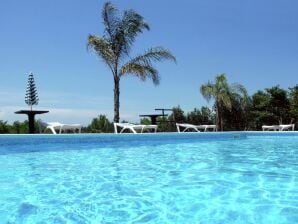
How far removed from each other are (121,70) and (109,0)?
310 cm

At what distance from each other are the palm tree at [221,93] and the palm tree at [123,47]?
4.93 meters

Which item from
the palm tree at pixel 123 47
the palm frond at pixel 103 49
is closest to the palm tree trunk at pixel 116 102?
the palm tree at pixel 123 47

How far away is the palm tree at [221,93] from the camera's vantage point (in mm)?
20297

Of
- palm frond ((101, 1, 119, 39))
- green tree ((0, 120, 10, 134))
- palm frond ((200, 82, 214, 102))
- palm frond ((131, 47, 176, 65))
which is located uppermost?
palm frond ((101, 1, 119, 39))

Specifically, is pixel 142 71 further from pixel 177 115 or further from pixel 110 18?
pixel 177 115

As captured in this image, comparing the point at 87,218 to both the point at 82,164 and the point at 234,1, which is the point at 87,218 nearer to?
the point at 82,164

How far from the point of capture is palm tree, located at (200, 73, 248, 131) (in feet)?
66.6

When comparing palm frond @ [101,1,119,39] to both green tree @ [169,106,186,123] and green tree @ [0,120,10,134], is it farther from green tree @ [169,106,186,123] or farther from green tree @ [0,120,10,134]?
green tree @ [0,120,10,134]

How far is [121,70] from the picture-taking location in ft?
51.5

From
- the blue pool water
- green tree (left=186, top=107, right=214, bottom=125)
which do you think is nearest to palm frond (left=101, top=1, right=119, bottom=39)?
green tree (left=186, top=107, right=214, bottom=125)

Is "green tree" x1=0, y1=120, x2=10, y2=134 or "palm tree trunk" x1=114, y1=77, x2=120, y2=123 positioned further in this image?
"green tree" x1=0, y1=120, x2=10, y2=134

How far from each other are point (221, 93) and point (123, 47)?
6751mm

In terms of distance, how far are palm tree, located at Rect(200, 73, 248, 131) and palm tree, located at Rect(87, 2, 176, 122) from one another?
4.93 meters

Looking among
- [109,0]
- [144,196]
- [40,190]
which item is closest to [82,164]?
[40,190]
